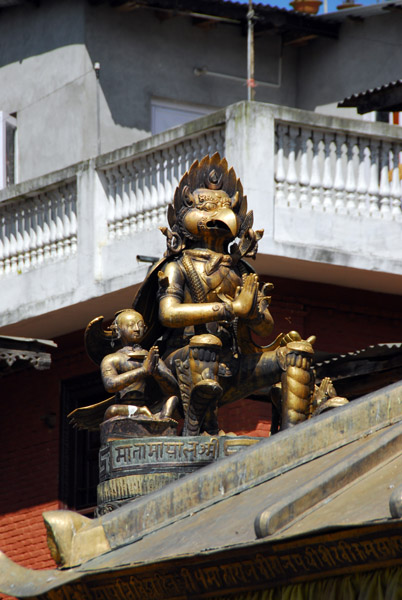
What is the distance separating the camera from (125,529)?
27.3ft

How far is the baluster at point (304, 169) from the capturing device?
51.3 ft

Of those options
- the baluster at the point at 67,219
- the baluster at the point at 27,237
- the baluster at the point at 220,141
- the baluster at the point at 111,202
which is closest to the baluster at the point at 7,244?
the baluster at the point at 27,237

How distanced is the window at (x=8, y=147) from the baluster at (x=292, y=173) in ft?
20.9

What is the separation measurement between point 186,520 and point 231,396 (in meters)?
1.93

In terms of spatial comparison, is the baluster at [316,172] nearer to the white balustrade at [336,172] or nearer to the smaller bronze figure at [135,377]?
the white balustrade at [336,172]

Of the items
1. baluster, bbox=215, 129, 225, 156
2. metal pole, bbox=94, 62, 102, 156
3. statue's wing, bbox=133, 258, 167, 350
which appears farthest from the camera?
metal pole, bbox=94, 62, 102, 156

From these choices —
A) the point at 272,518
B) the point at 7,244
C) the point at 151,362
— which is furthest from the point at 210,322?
the point at 7,244

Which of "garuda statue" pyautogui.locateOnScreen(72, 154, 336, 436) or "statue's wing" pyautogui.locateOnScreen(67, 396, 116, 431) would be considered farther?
"statue's wing" pyautogui.locateOnScreen(67, 396, 116, 431)

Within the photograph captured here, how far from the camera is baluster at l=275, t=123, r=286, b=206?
15445mm

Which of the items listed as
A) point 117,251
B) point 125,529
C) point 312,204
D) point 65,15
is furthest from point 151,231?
point 125,529

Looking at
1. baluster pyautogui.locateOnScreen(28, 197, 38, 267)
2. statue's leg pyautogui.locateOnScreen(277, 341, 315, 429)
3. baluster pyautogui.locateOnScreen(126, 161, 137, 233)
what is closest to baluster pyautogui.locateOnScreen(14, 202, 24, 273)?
baluster pyautogui.locateOnScreen(28, 197, 38, 267)

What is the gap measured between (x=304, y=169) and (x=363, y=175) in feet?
2.19

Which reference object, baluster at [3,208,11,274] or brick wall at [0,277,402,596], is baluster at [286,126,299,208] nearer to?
brick wall at [0,277,402,596]

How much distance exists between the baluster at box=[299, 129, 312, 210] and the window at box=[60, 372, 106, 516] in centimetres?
303
